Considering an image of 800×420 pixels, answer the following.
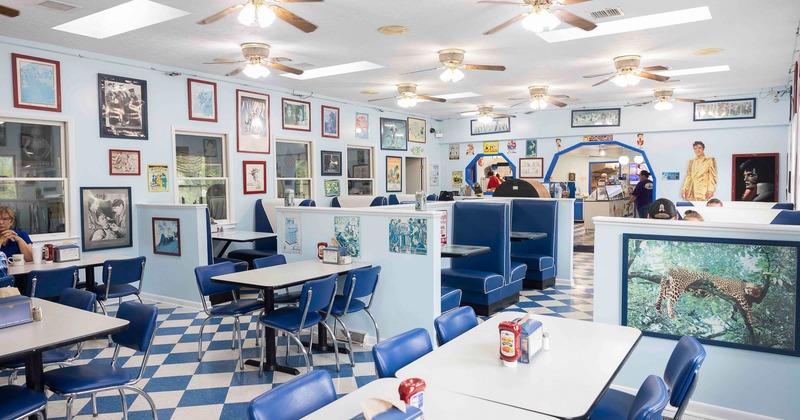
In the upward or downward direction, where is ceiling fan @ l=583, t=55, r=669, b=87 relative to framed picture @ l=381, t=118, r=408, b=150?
upward

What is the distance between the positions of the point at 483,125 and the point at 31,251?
10256 mm

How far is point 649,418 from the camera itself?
171 centimetres

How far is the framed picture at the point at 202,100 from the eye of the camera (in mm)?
7848

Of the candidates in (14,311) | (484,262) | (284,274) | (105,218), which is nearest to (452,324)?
(284,274)

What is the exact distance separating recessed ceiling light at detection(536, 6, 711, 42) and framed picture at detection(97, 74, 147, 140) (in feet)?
17.4

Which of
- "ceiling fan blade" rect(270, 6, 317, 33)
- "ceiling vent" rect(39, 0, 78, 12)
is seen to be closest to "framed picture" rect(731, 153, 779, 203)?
"ceiling fan blade" rect(270, 6, 317, 33)

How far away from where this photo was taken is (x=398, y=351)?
2430mm

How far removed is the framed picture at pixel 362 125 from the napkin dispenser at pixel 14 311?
8.56m

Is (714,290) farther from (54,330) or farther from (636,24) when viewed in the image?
(54,330)

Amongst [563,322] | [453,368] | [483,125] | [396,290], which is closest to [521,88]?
[483,125]

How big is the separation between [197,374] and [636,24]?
5.68 m

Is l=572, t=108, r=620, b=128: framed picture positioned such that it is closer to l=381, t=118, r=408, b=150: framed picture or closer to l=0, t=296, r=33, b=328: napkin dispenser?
l=381, t=118, r=408, b=150: framed picture

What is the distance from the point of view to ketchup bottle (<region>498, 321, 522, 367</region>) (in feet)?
7.41

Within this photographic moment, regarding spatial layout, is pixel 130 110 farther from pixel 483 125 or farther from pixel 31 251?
pixel 483 125
